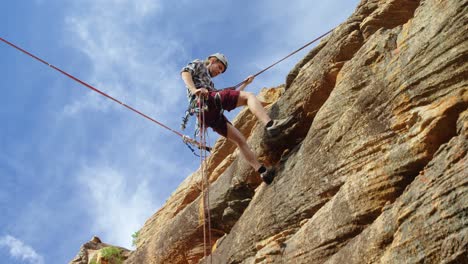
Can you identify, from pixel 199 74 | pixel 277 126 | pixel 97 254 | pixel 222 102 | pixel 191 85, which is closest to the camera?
pixel 277 126

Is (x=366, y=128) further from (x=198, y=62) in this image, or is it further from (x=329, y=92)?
(x=198, y=62)

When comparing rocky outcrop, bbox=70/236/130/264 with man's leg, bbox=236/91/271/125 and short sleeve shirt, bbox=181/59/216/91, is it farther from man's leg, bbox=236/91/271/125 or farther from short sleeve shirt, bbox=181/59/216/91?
man's leg, bbox=236/91/271/125

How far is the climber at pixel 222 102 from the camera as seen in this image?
12867 mm

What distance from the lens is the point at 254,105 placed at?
42.9ft

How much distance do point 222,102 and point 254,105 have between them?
1079 millimetres

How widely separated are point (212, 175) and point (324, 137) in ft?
26.5

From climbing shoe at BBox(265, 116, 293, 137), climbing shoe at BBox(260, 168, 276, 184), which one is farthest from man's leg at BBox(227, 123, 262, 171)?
climbing shoe at BBox(265, 116, 293, 137)

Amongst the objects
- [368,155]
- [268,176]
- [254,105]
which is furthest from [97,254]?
[368,155]

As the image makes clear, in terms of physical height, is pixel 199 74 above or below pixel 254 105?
above

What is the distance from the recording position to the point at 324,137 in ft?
37.1

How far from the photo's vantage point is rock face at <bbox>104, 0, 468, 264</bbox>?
789 centimetres

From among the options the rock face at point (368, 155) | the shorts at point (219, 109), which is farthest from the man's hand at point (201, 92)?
the rock face at point (368, 155)

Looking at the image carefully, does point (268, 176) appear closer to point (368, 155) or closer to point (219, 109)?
point (219, 109)

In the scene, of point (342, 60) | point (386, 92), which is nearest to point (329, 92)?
point (342, 60)
